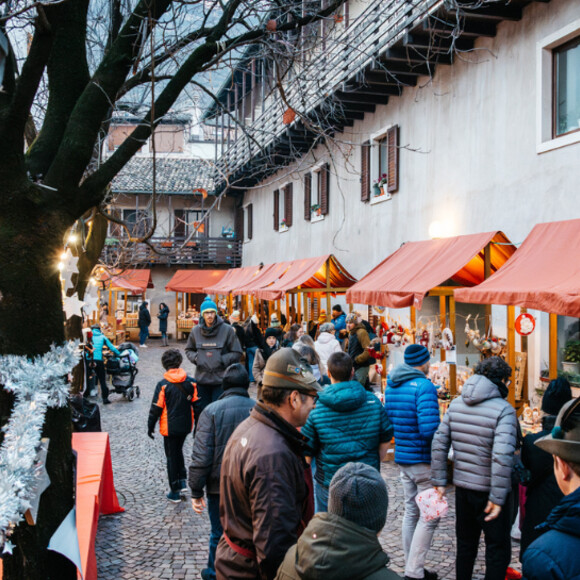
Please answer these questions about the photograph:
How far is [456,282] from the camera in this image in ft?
29.5

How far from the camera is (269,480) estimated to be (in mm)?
2348

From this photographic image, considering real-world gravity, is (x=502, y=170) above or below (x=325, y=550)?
above

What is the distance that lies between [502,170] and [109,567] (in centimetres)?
746

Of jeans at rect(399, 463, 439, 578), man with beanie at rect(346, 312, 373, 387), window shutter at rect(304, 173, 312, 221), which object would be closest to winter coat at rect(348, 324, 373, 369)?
man with beanie at rect(346, 312, 373, 387)

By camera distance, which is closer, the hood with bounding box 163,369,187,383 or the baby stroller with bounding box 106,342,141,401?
the hood with bounding box 163,369,187,383

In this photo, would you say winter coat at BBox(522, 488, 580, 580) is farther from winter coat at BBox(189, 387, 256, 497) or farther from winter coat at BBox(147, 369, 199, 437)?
winter coat at BBox(147, 369, 199, 437)

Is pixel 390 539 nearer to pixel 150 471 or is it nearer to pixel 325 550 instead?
pixel 150 471

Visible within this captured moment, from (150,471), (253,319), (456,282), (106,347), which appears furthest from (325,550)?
(106,347)

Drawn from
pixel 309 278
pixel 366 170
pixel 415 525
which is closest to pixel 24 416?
pixel 415 525

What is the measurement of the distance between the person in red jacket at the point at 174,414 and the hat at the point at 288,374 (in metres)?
3.45

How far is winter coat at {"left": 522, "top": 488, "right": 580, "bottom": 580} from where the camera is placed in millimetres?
1730

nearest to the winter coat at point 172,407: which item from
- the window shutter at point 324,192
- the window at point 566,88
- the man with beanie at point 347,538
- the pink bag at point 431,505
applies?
the pink bag at point 431,505

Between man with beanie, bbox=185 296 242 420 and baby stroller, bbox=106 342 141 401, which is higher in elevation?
man with beanie, bbox=185 296 242 420

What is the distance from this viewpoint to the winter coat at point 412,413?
4.42m
